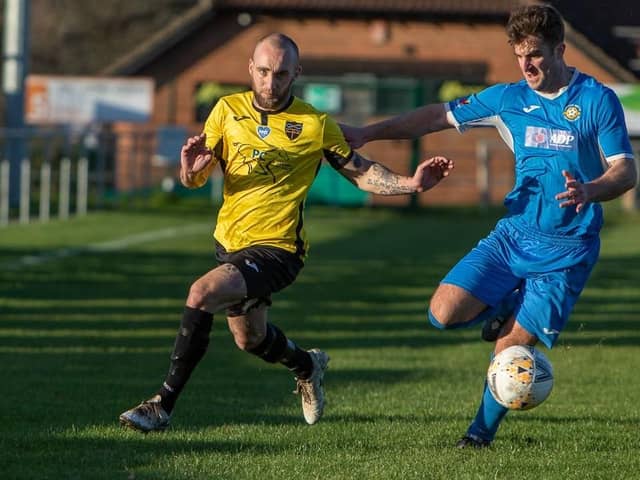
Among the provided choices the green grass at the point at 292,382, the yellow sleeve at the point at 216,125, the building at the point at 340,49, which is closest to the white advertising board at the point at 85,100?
the building at the point at 340,49

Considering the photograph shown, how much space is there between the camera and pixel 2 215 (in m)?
24.7

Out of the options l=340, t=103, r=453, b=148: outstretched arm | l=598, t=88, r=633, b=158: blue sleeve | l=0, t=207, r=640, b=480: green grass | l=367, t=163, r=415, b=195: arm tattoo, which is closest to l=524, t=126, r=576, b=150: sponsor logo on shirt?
l=598, t=88, r=633, b=158: blue sleeve

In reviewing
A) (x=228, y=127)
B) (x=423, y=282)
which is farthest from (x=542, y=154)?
(x=423, y=282)

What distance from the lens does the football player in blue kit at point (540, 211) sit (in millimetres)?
7258

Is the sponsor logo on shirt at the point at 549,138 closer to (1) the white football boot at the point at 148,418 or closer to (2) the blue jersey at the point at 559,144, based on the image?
(2) the blue jersey at the point at 559,144

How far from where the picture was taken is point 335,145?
7961mm

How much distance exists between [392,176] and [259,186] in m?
0.68

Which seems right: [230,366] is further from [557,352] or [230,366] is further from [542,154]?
[542,154]

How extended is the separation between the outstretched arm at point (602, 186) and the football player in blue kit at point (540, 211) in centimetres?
2

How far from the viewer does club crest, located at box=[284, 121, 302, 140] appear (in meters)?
7.85

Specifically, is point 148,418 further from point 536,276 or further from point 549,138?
point 549,138

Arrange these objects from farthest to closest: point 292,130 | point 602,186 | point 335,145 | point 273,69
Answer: point 335,145 < point 292,130 < point 273,69 < point 602,186

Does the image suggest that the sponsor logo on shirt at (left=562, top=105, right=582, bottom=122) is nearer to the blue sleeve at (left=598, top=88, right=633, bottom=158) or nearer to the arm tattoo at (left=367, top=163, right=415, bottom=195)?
the blue sleeve at (left=598, top=88, right=633, bottom=158)

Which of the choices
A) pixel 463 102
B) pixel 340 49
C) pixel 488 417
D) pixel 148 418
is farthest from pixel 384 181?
pixel 340 49
